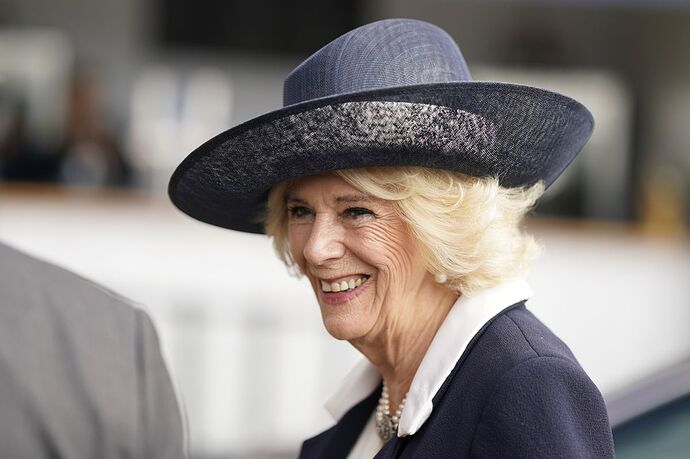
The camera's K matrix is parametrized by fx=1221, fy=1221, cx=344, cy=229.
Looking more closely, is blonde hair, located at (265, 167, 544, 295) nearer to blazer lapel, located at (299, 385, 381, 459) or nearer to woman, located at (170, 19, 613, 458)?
Answer: woman, located at (170, 19, 613, 458)

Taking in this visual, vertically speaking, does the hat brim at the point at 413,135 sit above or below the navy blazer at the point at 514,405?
above

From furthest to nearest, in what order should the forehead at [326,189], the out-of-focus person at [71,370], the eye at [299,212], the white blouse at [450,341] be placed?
the eye at [299,212]
the forehead at [326,189]
the white blouse at [450,341]
the out-of-focus person at [71,370]

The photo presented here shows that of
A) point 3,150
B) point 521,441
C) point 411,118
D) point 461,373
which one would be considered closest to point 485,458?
point 521,441

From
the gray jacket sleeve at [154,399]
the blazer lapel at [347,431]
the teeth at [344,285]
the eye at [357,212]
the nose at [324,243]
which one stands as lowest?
the blazer lapel at [347,431]

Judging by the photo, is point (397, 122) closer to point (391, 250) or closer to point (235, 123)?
point (391, 250)

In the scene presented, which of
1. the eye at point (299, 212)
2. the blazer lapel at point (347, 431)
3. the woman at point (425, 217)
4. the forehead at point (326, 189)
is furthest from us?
the blazer lapel at point (347, 431)

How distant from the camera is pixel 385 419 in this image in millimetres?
2512

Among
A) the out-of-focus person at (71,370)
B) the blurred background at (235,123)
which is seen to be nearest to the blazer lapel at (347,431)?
the out-of-focus person at (71,370)

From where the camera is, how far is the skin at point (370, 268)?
92.1 inches

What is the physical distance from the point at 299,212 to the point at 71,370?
2.10ft

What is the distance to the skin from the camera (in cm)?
234

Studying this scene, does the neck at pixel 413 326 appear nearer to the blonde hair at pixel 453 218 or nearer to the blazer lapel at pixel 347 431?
the blonde hair at pixel 453 218

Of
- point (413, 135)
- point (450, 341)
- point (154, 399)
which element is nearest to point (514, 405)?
point (450, 341)

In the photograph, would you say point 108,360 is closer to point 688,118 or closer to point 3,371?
point 3,371
